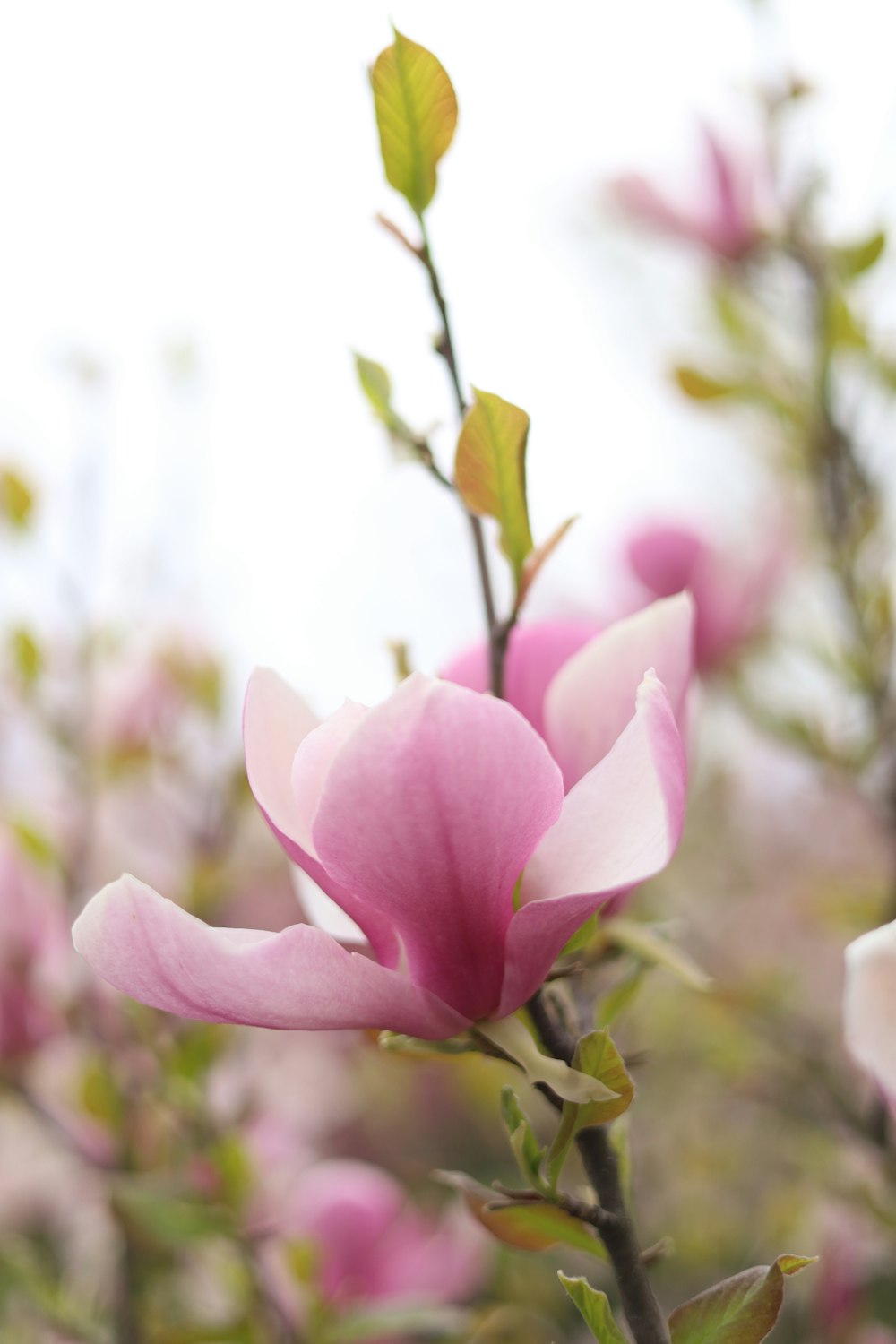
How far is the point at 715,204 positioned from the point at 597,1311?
78 centimetres

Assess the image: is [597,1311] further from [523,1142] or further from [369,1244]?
[369,1244]

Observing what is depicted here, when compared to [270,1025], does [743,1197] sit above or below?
below

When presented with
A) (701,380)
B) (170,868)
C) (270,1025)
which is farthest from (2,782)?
(270,1025)

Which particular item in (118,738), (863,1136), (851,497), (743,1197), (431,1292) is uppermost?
(851,497)

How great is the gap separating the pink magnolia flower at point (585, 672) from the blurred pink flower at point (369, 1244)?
428mm

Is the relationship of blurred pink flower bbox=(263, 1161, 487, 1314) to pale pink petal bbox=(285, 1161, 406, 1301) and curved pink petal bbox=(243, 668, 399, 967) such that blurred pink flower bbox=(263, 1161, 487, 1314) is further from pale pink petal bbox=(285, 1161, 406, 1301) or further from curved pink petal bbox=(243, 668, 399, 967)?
curved pink petal bbox=(243, 668, 399, 967)

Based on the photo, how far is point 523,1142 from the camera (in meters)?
0.26

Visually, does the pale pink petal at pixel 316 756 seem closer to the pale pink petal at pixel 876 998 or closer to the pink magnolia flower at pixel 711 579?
the pale pink petal at pixel 876 998

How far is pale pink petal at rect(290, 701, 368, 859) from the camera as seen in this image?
0.87 ft

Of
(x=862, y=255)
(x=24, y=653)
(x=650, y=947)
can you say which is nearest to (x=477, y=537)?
(x=650, y=947)

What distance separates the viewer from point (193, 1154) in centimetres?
64

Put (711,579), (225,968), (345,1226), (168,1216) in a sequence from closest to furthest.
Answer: (225,968) < (168,1216) < (345,1226) < (711,579)

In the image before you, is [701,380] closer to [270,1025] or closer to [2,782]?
[270,1025]

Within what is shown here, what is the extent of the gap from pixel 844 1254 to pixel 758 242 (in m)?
0.67
